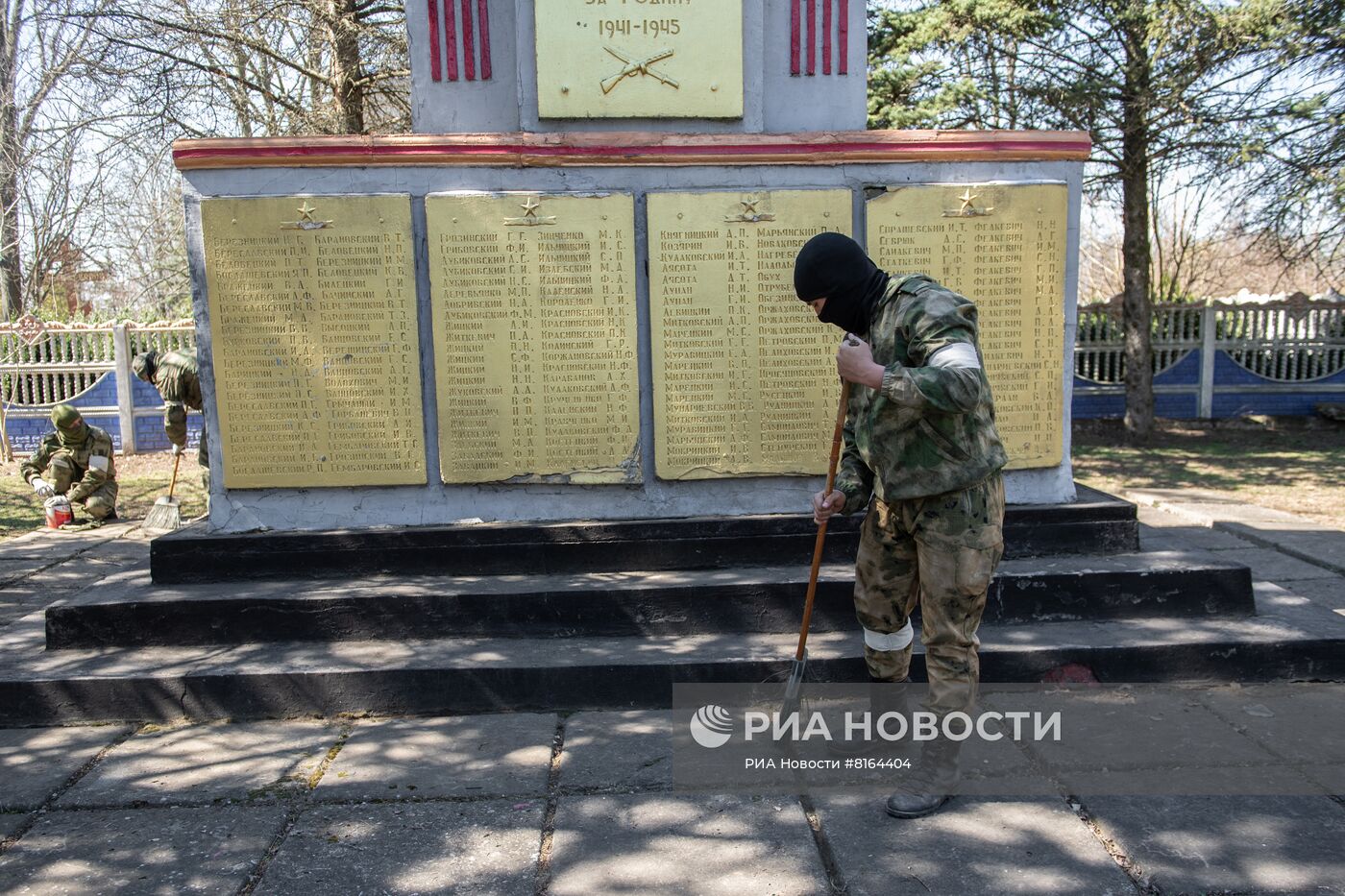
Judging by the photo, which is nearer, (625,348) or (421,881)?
(421,881)

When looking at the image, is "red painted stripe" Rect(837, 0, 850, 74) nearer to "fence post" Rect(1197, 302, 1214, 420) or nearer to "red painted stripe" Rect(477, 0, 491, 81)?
"red painted stripe" Rect(477, 0, 491, 81)

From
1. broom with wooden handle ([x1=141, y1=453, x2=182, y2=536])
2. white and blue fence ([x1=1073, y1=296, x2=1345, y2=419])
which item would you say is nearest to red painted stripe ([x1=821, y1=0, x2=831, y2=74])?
broom with wooden handle ([x1=141, y1=453, x2=182, y2=536])

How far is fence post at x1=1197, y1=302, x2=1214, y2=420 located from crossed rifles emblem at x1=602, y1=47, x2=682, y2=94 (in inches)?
454

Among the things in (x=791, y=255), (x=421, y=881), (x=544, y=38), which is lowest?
(x=421, y=881)

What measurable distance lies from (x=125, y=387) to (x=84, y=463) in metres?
5.05

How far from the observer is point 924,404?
3.00m

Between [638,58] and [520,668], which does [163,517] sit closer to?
[520,668]

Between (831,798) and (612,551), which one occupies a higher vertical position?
(612,551)

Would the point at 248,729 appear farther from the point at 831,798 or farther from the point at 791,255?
the point at 791,255

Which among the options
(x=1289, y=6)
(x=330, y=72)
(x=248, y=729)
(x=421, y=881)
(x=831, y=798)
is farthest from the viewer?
(x=330, y=72)

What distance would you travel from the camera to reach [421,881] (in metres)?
2.92

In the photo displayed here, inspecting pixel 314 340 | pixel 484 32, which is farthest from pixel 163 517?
pixel 484 32

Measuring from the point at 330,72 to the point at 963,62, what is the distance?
7.98 meters

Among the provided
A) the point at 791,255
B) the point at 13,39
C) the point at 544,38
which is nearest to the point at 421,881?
the point at 791,255
